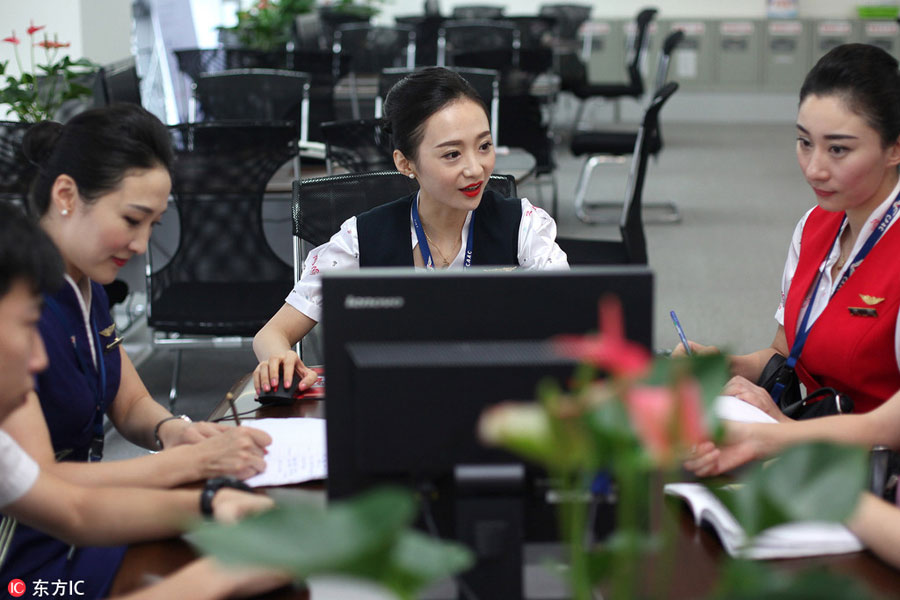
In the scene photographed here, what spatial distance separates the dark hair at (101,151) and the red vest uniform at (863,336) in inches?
47.2

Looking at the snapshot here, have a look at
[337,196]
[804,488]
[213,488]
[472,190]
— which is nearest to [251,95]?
[337,196]

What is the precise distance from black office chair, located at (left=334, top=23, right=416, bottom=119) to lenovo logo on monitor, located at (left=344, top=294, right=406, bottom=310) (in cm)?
686

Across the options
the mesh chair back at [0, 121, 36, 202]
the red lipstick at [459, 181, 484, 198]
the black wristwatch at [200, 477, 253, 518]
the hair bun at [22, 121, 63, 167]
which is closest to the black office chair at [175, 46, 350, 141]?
the mesh chair back at [0, 121, 36, 202]

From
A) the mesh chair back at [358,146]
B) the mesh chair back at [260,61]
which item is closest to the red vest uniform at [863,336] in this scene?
the mesh chair back at [358,146]

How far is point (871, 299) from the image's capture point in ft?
5.76

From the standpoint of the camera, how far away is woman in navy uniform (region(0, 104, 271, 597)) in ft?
4.71

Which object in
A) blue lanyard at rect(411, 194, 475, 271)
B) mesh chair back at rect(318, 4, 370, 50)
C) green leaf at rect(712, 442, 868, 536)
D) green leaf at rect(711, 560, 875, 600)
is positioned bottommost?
blue lanyard at rect(411, 194, 475, 271)

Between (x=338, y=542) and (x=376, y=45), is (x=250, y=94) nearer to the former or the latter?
(x=376, y=45)

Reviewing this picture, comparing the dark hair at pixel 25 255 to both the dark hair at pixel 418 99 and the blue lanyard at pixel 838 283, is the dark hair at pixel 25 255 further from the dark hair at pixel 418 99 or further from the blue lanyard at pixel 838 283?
the blue lanyard at pixel 838 283

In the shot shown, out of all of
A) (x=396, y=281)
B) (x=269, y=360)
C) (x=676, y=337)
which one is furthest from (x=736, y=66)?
(x=396, y=281)

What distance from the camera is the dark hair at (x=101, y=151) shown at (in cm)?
160

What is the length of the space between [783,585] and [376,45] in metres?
7.50

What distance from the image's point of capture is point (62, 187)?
1598mm

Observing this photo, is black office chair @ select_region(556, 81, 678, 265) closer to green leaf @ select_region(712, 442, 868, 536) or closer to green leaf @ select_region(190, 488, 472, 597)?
green leaf @ select_region(712, 442, 868, 536)
